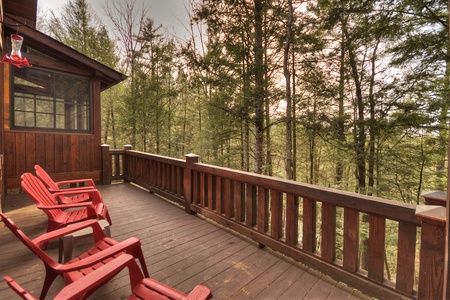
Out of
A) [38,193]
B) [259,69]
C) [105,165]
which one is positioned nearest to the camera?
[38,193]

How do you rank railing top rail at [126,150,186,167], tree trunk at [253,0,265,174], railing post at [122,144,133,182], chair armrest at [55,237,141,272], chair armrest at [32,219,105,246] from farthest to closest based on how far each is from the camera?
1. tree trunk at [253,0,265,174]
2. railing post at [122,144,133,182]
3. railing top rail at [126,150,186,167]
4. chair armrest at [32,219,105,246]
5. chair armrest at [55,237,141,272]

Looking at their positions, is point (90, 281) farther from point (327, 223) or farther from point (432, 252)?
point (432, 252)

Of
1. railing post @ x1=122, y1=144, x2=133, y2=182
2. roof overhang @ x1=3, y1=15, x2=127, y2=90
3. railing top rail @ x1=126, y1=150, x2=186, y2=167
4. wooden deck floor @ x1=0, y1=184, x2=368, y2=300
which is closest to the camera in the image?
wooden deck floor @ x1=0, y1=184, x2=368, y2=300

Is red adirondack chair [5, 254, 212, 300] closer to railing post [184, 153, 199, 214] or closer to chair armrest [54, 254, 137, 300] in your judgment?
chair armrest [54, 254, 137, 300]

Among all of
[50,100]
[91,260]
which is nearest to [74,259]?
[91,260]

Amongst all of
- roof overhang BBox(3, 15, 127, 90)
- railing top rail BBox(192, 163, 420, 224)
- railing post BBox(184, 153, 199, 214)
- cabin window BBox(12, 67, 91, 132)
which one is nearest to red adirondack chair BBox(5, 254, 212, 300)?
railing top rail BBox(192, 163, 420, 224)

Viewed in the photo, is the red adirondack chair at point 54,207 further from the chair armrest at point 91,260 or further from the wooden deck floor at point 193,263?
the chair armrest at point 91,260

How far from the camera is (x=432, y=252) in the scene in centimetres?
134

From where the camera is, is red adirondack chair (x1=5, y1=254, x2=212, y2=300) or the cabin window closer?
red adirondack chair (x1=5, y1=254, x2=212, y2=300)

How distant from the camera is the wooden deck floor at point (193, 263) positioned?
5.93ft

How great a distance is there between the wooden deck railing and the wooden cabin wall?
2.74 m

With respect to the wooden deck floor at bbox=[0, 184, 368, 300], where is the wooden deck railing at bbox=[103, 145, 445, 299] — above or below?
above

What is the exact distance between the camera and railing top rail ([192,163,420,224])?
1.53 meters

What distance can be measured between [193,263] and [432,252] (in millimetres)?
1877
